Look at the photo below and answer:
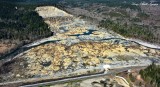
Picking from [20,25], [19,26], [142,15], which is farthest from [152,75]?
[142,15]

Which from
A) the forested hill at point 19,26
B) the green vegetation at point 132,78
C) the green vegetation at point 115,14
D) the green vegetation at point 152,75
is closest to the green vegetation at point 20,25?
the forested hill at point 19,26

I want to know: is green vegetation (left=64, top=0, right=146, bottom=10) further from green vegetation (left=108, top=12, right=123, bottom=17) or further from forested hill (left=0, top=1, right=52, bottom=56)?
forested hill (left=0, top=1, right=52, bottom=56)

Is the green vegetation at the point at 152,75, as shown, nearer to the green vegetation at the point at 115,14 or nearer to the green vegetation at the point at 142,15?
the green vegetation at the point at 142,15

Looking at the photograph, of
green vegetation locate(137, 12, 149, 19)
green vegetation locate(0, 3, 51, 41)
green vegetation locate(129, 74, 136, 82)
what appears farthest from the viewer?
green vegetation locate(137, 12, 149, 19)

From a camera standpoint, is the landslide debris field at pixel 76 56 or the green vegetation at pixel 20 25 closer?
the landslide debris field at pixel 76 56

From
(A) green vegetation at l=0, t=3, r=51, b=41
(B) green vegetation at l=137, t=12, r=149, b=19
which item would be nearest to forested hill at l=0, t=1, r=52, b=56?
(A) green vegetation at l=0, t=3, r=51, b=41
